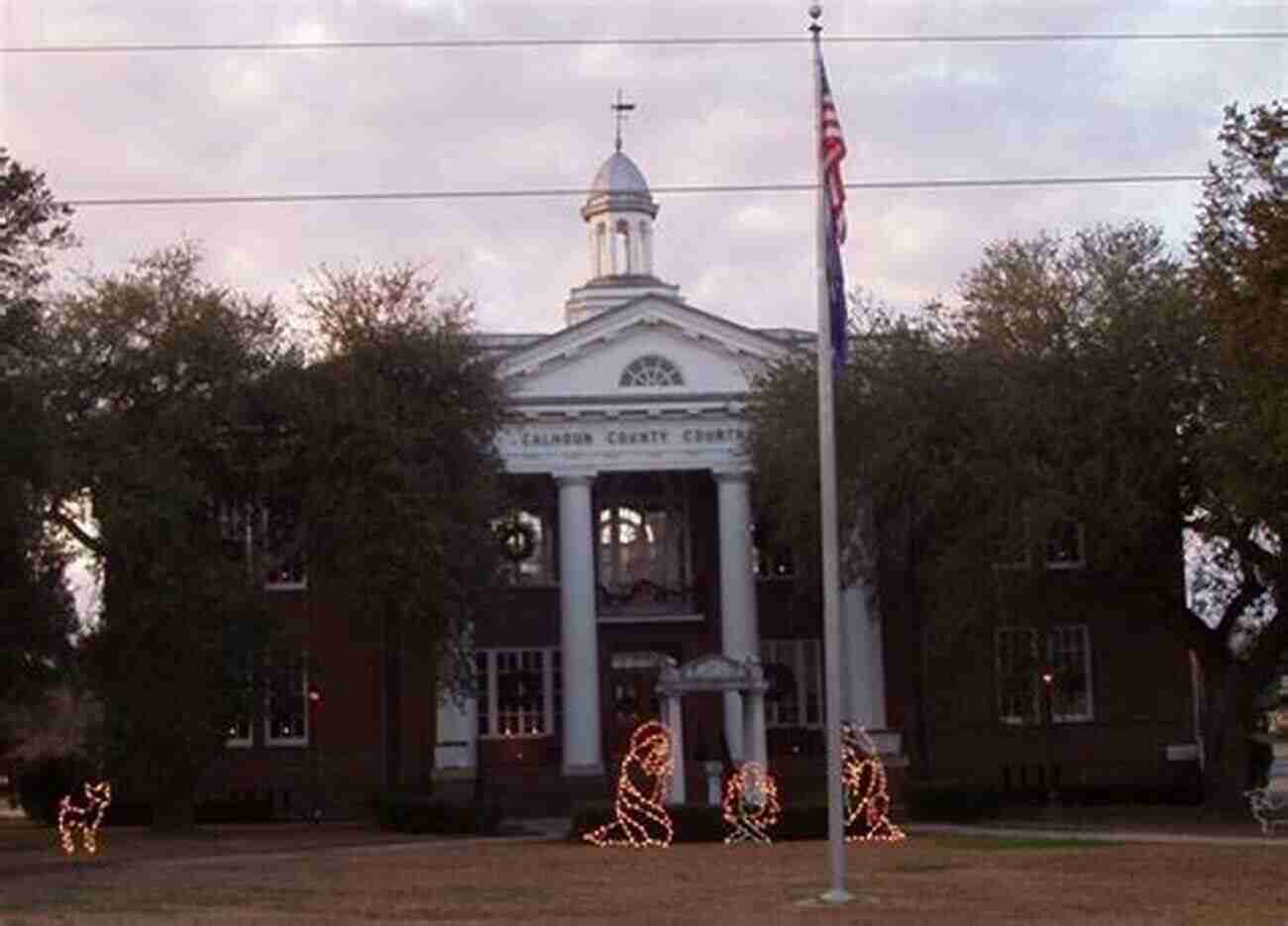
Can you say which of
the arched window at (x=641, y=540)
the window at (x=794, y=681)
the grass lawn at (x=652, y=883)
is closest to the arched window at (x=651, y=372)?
the arched window at (x=641, y=540)

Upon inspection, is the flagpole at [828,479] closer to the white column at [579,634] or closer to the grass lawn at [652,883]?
the grass lawn at [652,883]

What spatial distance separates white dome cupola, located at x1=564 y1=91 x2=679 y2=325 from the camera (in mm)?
54344

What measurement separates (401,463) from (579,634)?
27.5 ft

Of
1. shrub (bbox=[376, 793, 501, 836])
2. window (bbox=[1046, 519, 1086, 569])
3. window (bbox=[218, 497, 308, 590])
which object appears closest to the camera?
shrub (bbox=[376, 793, 501, 836])

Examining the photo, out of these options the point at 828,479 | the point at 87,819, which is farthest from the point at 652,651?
the point at 828,479

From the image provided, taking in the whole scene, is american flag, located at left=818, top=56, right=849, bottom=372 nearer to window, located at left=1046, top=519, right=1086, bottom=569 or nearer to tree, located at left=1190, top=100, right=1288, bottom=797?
tree, located at left=1190, top=100, right=1288, bottom=797

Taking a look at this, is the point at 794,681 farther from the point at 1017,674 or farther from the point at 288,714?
the point at 288,714

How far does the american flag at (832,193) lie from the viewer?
21391mm

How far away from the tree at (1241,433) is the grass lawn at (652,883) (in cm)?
597

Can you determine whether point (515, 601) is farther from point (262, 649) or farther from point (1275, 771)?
point (1275, 771)

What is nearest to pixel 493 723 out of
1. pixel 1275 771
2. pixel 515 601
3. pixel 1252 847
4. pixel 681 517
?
pixel 515 601

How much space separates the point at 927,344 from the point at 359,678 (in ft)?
53.5

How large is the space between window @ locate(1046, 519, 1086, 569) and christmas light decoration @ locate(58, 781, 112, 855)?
17099 mm

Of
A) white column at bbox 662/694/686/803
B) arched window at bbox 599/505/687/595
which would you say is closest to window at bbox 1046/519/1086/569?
white column at bbox 662/694/686/803
